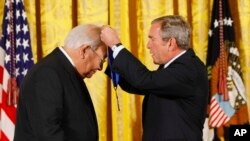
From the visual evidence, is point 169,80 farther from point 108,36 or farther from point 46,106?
point 46,106

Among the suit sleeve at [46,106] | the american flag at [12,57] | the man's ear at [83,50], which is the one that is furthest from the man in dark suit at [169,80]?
the american flag at [12,57]

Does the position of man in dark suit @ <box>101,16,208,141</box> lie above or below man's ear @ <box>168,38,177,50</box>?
below

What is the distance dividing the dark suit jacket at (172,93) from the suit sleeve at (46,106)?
37 centimetres

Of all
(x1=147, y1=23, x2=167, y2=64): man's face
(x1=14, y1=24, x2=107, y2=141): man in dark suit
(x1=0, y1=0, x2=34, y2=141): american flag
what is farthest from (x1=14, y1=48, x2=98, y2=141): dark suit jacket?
(x1=0, y1=0, x2=34, y2=141): american flag

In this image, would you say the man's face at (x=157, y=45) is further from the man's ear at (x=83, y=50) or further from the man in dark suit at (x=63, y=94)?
the man's ear at (x=83, y=50)

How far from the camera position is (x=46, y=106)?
2.05 metres

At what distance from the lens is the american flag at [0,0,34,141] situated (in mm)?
3719

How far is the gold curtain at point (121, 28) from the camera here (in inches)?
153

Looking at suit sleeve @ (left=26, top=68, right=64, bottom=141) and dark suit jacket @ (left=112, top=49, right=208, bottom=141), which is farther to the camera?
dark suit jacket @ (left=112, top=49, right=208, bottom=141)

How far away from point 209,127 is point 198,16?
92cm

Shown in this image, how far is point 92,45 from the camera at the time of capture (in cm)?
227

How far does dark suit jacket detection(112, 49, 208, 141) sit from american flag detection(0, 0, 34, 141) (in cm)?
159

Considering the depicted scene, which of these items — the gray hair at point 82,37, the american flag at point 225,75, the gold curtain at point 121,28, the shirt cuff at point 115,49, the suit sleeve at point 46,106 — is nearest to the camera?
the suit sleeve at point 46,106

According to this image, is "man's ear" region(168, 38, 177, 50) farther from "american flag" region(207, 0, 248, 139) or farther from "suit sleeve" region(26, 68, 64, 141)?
"american flag" region(207, 0, 248, 139)
